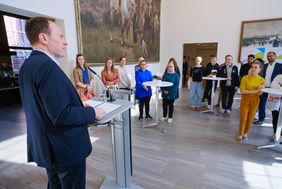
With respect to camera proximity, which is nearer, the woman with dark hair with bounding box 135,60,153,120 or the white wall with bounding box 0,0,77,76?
the white wall with bounding box 0,0,77,76

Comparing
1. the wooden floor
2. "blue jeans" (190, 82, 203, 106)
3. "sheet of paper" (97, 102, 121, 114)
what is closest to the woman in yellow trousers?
the wooden floor

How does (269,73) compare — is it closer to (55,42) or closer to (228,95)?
(228,95)

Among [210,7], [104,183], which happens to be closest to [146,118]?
[104,183]

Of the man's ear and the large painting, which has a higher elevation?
the large painting

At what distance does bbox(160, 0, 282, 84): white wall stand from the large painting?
74 centimetres

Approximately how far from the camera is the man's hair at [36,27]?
3.01ft

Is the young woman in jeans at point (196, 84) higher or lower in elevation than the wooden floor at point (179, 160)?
higher

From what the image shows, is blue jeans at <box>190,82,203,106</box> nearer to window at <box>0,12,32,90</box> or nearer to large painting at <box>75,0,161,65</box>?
large painting at <box>75,0,161,65</box>

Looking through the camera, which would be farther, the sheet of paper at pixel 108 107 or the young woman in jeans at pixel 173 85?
the young woman in jeans at pixel 173 85

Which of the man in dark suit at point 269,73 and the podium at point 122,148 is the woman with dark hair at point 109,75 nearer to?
the podium at point 122,148

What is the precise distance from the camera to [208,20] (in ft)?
26.1

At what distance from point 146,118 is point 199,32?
19.1 ft

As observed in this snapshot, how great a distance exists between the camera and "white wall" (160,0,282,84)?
283 inches

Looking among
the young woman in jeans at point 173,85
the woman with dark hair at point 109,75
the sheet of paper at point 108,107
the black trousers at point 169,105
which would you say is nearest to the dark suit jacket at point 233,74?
the young woman in jeans at point 173,85
